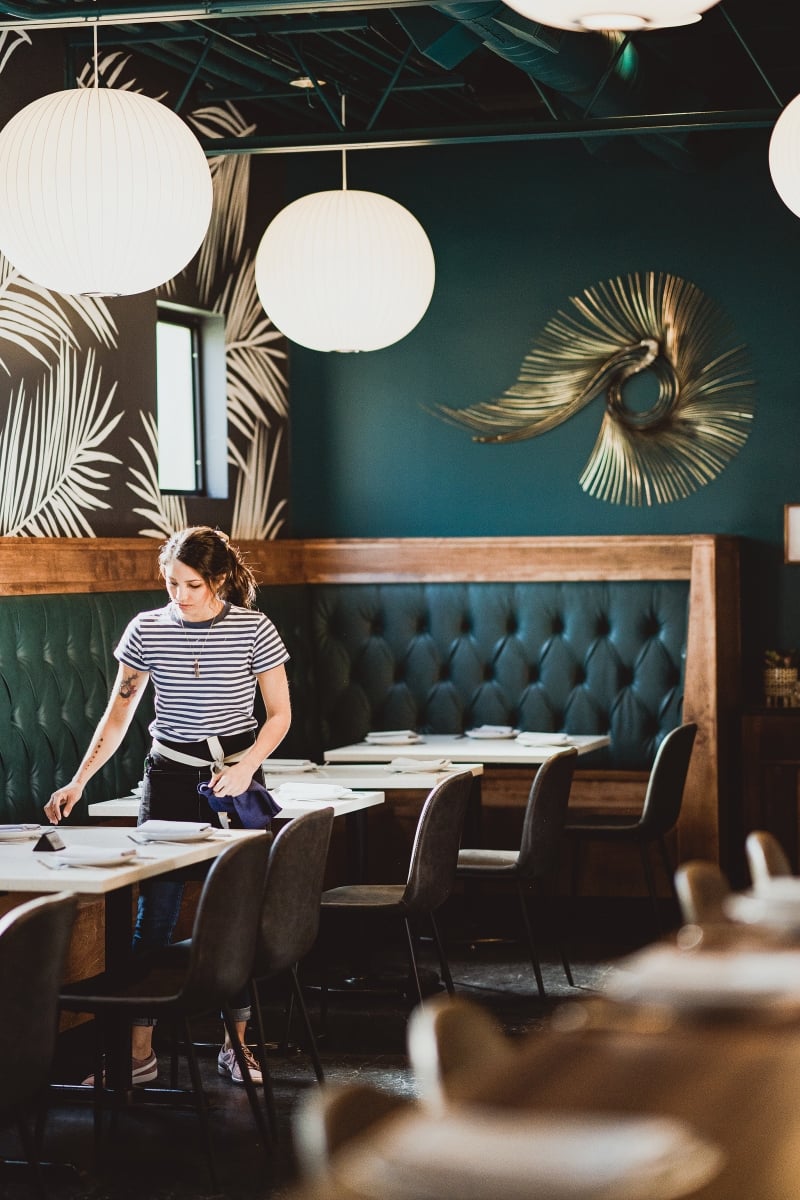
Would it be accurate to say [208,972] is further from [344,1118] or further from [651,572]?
[651,572]

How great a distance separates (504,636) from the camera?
7.38m

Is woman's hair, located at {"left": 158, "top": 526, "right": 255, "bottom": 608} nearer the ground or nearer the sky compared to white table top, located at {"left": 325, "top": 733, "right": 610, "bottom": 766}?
nearer the sky

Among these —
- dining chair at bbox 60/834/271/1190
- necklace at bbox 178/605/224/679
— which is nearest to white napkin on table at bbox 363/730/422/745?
necklace at bbox 178/605/224/679

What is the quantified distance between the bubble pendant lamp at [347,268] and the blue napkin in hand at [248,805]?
2.01 m

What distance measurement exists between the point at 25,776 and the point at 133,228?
1929 millimetres

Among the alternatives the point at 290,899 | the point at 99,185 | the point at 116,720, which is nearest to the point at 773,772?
the point at 116,720

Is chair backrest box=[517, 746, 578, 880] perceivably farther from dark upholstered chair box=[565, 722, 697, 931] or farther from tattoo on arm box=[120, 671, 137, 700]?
tattoo on arm box=[120, 671, 137, 700]

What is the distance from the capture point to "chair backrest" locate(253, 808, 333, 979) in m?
4.15

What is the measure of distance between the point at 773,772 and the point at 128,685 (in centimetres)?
325

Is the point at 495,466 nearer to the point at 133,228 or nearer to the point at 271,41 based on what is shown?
the point at 271,41

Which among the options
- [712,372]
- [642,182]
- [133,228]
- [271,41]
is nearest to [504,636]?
[712,372]

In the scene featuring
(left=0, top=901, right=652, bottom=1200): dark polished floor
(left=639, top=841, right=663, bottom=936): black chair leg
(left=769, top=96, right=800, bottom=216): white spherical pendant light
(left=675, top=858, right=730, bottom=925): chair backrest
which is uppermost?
(left=769, top=96, right=800, bottom=216): white spherical pendant light

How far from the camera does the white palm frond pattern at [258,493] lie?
753 cm

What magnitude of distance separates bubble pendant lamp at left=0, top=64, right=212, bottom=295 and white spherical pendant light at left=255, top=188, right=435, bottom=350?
1501mm
